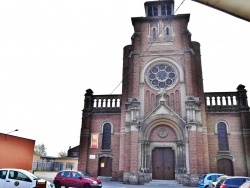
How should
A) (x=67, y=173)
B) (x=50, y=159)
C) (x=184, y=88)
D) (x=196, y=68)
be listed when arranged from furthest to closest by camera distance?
(x=50, y=159)
(x=196, y=68)
(x=184, y=88)
(x=67, y=173)

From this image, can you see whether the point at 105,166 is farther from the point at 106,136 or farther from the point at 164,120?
the point at 164,120

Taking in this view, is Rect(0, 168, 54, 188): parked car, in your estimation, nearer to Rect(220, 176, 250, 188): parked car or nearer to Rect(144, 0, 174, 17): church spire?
Rect(220, 176, 250, 188): parked car

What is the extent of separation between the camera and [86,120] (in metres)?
27.6

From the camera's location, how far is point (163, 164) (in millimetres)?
23656

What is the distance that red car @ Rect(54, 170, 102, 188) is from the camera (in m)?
16.5

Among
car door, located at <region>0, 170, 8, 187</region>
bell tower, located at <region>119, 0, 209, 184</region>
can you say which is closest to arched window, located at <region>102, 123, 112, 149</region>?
bell tower, located at <region>119, 0, 209, 184</region>

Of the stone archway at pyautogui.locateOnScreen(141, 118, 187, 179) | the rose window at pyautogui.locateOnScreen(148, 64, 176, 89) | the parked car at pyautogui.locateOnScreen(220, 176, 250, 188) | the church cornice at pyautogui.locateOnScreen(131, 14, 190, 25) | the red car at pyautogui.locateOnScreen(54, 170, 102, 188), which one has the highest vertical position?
the church cornice at pyautogui.locateOnScreen(131, 14, 190, 25)

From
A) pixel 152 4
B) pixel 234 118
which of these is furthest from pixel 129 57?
pixel 234 118

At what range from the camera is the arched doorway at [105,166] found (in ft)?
84.9

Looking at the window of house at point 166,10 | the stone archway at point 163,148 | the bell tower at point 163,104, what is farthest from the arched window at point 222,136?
the window of house at point 166,10

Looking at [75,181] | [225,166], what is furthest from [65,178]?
[225,166]

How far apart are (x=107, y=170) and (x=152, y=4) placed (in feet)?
74.5

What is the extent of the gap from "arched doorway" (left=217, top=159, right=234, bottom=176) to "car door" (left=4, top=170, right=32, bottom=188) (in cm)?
1956

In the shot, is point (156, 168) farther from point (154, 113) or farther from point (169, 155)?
point (154, 113)
